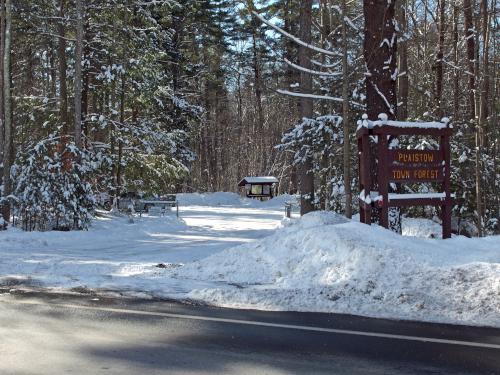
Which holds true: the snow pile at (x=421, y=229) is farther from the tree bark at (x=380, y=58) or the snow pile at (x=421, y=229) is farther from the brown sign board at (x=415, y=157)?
the tree bark at (x=380, y=58)

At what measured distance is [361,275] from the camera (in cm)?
746

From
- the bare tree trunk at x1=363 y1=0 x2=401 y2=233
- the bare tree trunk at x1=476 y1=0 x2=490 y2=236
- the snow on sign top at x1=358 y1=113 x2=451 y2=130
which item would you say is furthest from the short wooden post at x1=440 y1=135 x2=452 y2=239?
the bare tree trunk at x1=476 y1=0 x2=490 y2=236

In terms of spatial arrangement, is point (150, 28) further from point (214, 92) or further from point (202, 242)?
point (214, 92)

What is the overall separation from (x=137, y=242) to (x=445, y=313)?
31.9 feet

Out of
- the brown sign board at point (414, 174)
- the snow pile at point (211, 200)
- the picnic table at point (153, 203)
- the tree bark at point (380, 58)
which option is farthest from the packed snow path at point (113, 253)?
the snow pile at point (211, 200)

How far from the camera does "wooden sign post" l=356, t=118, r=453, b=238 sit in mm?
10031

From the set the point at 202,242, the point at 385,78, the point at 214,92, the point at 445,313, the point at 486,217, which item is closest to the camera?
the point at 445,313

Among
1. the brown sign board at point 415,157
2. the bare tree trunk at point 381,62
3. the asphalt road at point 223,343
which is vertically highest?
the bare tree trunk at point 381,62

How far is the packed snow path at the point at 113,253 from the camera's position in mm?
8711

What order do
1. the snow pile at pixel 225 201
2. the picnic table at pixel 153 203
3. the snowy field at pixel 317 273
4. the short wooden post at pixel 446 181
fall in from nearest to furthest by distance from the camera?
the snowy field at pixel 317 273 → the short wooden post at pixel 446 181 → the picnic table at pixel 153 203 → the snow pile at pixel 225 201

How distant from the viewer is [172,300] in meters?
7.50

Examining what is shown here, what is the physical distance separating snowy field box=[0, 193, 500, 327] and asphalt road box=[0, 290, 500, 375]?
53 cm

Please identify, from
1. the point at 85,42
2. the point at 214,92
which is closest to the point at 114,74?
the point at 85,42

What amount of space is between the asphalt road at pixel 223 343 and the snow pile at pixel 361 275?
445 mm
